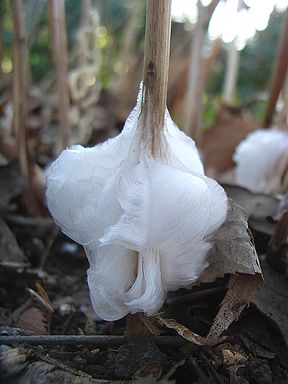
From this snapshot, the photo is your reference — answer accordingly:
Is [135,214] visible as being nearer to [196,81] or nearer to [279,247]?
[279,247]

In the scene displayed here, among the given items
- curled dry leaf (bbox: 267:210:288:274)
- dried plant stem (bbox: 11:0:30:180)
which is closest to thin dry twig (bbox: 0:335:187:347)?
A: curled dry leaf (bbox: 267:210:288:274)

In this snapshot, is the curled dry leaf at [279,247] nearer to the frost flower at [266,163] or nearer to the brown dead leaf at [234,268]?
the brown dead leaf at [234,268]

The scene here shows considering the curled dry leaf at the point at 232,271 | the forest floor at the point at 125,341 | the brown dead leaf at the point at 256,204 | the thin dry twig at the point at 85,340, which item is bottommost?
the forest floor at the point at 125,341

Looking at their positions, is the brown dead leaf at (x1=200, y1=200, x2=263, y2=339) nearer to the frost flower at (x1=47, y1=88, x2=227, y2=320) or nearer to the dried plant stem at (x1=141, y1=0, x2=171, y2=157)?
the frost flower at (x1=47, y1=88, x2=227, y2=320)

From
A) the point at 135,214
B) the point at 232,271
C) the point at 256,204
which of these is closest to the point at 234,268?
the point at 232,271

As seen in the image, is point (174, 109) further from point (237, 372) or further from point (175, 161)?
point (237, 372)

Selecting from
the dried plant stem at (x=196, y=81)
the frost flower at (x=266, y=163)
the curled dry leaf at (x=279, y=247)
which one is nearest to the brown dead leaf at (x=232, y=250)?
the curled dry leaf at (x=279, y=247)
